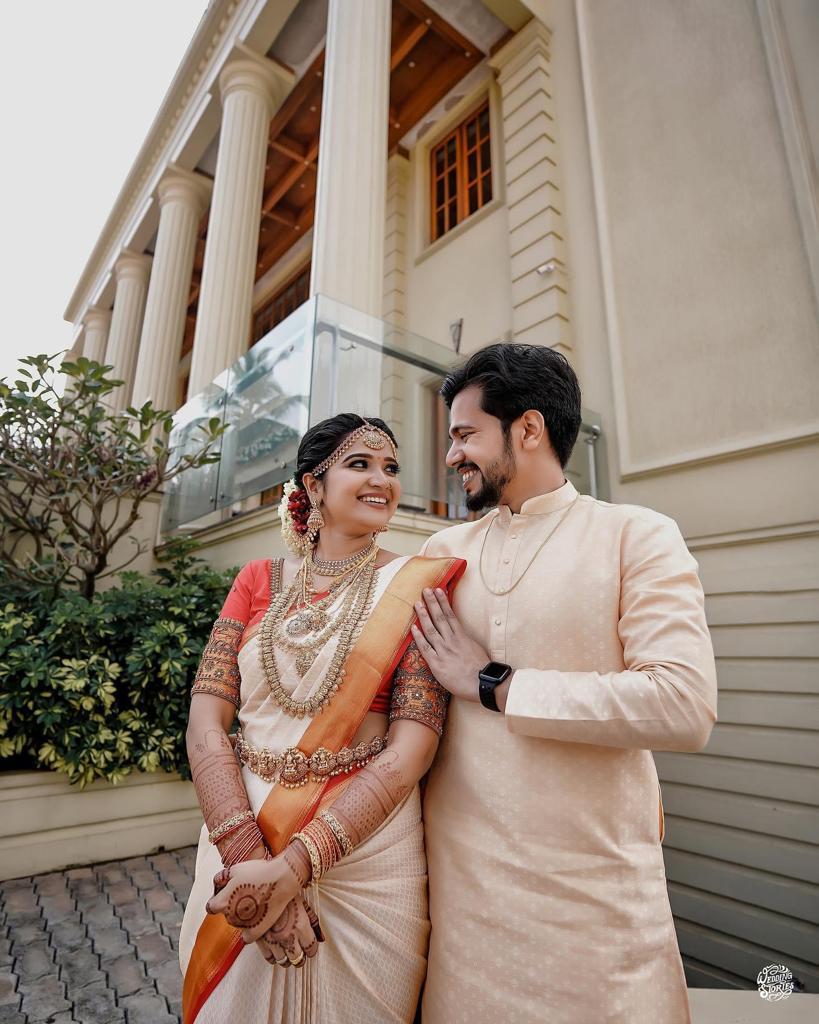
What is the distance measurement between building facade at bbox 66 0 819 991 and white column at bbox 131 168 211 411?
19 cm

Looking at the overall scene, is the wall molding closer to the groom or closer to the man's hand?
the groom

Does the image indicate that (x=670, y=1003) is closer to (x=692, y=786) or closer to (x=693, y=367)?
(x=692, y=786)

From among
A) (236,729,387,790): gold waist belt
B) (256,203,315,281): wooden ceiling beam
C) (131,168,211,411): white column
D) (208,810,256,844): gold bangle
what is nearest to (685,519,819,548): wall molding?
(236,729,387,790): gold waist belt

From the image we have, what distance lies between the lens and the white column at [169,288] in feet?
26.8

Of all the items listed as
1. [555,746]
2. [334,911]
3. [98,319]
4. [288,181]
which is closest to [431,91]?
[288,181]

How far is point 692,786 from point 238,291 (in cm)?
638

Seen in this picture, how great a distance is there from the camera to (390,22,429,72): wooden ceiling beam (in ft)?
22.8

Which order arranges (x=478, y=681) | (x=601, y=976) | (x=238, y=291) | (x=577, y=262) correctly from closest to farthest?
(x=601, y=976), (x=478, y=681), (x=577, y=262), (x=238, y=291)

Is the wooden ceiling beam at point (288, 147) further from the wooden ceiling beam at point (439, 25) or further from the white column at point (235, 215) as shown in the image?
the wooden ceiling beam at point (439, 25)

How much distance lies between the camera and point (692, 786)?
144 inches

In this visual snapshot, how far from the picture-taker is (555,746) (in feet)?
3.87

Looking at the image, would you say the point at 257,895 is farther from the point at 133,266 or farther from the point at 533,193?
the point at 133,266

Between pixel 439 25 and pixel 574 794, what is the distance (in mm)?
8443

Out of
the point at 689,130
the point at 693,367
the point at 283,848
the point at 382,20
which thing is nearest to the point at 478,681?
the point at 283,848
